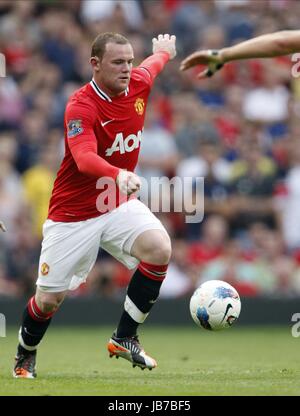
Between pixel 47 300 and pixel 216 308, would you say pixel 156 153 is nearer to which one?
pixel 216 308

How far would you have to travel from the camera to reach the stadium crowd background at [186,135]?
46.2 feet

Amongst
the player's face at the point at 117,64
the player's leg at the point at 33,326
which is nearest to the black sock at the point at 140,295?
the player's leg at the point at 33,326

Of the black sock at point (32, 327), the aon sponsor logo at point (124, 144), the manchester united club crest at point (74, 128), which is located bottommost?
the black sock at point (32, 327)

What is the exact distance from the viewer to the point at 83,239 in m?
8.16

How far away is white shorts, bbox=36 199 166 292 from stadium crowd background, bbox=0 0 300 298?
577 cm

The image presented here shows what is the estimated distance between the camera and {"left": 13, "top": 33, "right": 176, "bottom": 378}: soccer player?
318 inches

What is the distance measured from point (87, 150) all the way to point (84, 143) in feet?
0.36

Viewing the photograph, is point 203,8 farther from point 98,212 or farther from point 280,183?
point 98,212

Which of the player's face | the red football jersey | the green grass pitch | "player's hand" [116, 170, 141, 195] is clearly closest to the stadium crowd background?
the green grass pitch

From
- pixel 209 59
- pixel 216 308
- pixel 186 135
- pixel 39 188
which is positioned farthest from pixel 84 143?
pixel 186 135

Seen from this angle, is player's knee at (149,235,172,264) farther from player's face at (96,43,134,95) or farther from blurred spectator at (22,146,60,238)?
blurred spectator at (22,146,60,238)

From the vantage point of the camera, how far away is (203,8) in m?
17.5

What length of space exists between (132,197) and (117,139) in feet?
1.70

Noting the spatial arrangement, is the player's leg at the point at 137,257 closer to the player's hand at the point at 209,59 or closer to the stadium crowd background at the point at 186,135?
the player's hand at the point at 209,59
